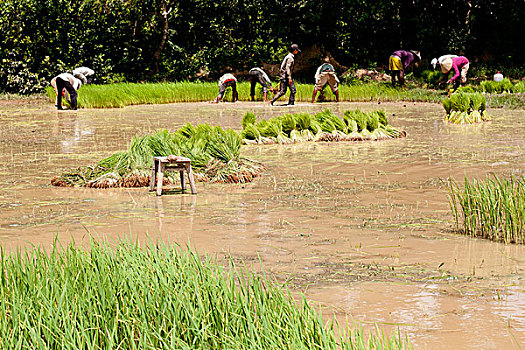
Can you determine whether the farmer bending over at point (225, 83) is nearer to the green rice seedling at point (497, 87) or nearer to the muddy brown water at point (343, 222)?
the green rice seedling at point (497, 87)

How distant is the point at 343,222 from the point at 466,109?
992 cm

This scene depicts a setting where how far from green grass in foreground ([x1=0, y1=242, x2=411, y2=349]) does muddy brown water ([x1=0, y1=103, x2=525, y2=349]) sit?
0.57 metres

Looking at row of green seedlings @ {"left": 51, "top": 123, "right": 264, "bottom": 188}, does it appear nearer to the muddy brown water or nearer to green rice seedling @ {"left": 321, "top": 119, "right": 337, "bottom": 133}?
the muddy brown water

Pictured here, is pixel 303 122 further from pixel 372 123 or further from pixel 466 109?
pixel 466 109

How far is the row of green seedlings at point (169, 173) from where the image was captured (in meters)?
8.35

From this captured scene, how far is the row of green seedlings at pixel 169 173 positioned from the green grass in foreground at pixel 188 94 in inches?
438

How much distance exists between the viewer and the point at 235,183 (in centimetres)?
855

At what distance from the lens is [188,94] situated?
22375 millimetres

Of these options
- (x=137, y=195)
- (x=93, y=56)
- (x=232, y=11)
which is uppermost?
(x=232, y=11)

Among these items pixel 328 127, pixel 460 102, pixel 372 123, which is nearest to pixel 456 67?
pixel 460 102

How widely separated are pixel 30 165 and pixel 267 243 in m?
5.23

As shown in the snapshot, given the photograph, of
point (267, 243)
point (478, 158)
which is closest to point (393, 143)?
point (478, 158)

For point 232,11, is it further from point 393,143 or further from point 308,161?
point 308,161

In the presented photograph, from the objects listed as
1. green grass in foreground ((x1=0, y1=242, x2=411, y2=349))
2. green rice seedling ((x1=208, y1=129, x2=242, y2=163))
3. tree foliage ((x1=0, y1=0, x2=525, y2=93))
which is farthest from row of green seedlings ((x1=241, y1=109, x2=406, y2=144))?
tree foliage ((x1=0, y1=0, x2=525, y2=93))
